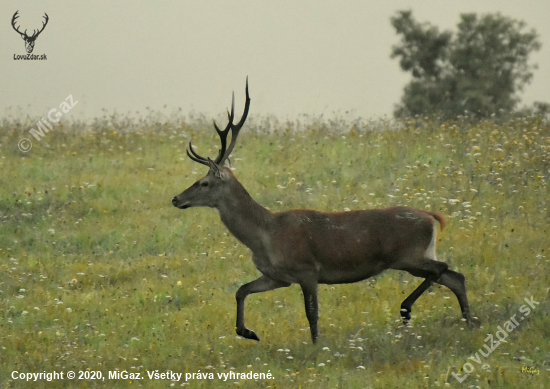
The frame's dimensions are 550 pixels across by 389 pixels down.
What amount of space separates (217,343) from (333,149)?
25.7ft

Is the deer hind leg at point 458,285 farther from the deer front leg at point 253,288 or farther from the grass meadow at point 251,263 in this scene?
the deer front leg at point 253,288

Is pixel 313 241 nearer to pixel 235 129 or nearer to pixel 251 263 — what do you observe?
pixel 235 129

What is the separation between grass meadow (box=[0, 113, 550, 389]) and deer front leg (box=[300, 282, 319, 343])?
0.14 m

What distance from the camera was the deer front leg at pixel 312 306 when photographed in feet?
29.5

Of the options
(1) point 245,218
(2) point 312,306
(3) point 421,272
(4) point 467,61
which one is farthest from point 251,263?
(4) point 467,61

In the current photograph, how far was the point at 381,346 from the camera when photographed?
875cm

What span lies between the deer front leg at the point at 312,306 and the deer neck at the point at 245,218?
0.66 metres

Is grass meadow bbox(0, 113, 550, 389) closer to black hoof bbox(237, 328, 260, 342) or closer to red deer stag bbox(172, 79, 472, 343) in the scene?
black hoof bbox(237, 328, 260, 342)

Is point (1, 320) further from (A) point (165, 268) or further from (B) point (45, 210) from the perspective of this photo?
(B) point (45, 210)

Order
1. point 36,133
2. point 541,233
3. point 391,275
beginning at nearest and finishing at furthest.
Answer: point 391,275, point 541,233, point 36,133

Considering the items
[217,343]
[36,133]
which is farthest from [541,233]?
[36,133]

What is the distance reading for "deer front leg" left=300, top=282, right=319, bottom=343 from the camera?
29.5ft

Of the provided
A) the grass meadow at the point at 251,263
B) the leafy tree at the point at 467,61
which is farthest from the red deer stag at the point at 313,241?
the leafy tree at the point at 467,61

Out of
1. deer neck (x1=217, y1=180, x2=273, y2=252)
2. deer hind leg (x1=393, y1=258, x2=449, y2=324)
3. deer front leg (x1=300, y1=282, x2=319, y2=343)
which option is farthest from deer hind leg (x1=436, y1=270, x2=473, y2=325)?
deer neck (x1=217, y1=180, x2=273, y2=252)
